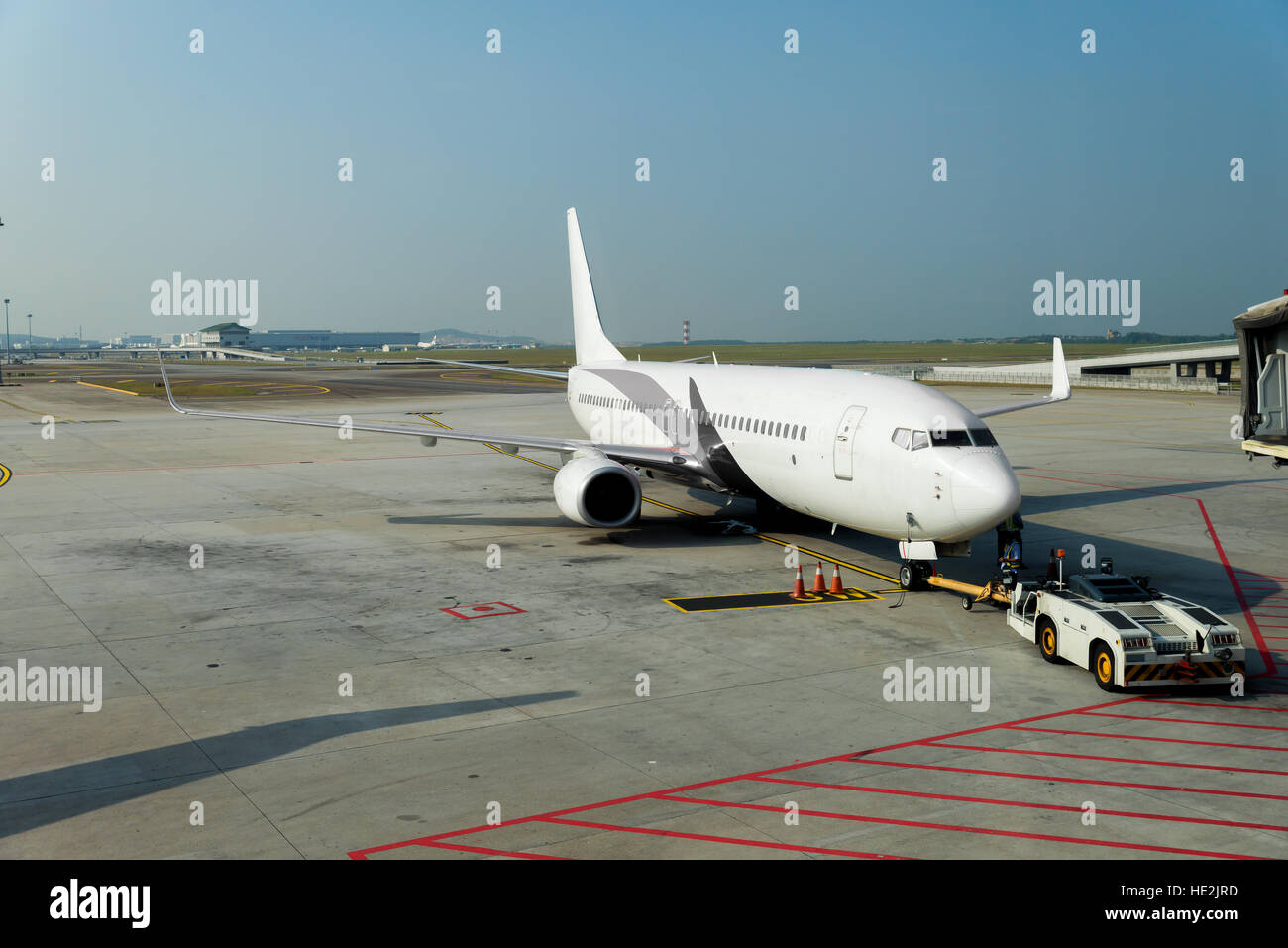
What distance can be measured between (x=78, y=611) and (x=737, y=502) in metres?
19.4

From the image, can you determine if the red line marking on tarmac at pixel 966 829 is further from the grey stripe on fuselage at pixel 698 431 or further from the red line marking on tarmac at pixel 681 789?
the grey stripe on fuselage at pixel 698 431

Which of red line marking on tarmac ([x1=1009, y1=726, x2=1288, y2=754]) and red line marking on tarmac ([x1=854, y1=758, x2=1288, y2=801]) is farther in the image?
red line marking on tarmac ([x1=1009, y1=726, x2=1288, y2=754])

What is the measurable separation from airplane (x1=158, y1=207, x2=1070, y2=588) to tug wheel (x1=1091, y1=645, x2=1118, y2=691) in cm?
395

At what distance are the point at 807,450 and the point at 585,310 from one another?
2027 centimetres

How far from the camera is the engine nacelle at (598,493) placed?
1041 inches

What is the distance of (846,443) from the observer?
2228cm

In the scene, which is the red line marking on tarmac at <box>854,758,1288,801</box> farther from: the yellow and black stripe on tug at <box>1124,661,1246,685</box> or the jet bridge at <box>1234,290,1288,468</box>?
the jet bridge at <box>1234,290,1288,468</box>

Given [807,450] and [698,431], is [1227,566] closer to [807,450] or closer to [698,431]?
[807,450]

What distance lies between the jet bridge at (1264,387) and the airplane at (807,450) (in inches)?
199

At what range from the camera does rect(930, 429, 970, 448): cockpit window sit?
20469 mm

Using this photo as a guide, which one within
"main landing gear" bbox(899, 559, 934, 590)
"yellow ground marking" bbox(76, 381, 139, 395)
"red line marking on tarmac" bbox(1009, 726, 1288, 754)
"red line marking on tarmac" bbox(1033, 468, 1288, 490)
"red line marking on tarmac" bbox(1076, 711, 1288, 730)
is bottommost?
"red line marking on tarmac" bbox(1009, 726, 1288, 754)

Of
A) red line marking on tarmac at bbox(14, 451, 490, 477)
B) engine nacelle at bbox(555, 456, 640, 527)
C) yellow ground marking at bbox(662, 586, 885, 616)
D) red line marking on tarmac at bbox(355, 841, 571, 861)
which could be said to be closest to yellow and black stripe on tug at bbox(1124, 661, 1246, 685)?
yellow ground marking at bbox(662, 586, 885, 616)

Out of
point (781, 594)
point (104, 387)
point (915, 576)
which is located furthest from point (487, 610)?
point (104, 387)
